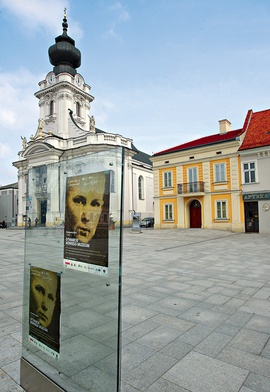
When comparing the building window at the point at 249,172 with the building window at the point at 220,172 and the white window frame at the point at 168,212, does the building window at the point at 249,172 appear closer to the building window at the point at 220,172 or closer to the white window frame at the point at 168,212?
the building window at the point at 220,172

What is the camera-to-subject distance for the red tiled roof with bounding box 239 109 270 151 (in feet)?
73.5

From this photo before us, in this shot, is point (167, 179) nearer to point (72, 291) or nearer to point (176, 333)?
point (176, 333)

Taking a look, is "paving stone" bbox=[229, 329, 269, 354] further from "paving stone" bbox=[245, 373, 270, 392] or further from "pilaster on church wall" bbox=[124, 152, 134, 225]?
"pilaster on church wall" bbox=[124, 152, 134, 225]

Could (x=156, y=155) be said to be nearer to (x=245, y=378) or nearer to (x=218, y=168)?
(x=218, y=168)

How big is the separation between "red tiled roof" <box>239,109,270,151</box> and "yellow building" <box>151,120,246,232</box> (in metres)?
0.74

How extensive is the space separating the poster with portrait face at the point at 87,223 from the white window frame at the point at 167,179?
25.6m

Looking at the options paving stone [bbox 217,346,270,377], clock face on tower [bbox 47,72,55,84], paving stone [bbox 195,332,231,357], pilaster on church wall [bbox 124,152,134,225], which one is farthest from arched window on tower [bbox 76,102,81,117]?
paving stone [bbox 217,346,270,377]

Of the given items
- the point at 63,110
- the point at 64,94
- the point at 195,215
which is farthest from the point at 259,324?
the point at 64,94

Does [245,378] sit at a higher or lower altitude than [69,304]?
lower

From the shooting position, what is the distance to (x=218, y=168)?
24656 millimetres

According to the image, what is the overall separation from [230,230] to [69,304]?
22839 millimetres

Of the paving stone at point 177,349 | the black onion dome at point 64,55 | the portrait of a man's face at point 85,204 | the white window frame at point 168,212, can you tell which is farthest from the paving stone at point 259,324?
the black onion dome at point 64,55

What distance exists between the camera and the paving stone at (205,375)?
8.18ft

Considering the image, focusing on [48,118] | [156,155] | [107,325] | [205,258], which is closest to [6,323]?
[107,325]
